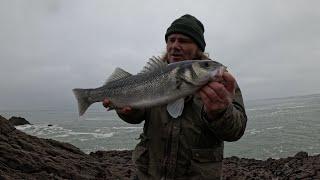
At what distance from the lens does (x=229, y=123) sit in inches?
181

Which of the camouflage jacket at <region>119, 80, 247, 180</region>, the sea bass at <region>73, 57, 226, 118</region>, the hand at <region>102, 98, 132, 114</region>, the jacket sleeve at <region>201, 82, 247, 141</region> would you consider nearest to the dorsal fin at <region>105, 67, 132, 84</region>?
the sea bass at <region>73, 57, 226, 118</region>

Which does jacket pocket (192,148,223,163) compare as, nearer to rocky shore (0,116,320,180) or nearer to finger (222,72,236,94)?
finger (222,72,236,94)

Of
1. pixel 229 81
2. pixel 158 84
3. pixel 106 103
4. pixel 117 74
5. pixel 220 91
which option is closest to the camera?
pixel 220 91

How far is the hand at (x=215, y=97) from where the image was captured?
4.54m

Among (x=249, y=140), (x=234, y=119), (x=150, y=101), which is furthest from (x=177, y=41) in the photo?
(x=249, y=140)

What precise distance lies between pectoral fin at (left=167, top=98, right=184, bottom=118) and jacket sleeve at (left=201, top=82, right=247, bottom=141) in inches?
9.9

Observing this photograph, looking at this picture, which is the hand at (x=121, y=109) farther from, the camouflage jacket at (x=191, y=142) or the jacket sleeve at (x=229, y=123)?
the jacket sleeve at (x=229, y=123)

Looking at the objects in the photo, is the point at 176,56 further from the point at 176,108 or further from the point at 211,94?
the point at 211,94

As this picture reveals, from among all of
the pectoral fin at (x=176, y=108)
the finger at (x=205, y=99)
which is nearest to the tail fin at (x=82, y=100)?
the pectoral fin at (x=176, y=108)

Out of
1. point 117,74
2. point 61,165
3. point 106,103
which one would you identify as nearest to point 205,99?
point 106,103

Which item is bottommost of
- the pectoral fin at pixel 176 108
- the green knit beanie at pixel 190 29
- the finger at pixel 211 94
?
the pectoral fin at pixel 176 108

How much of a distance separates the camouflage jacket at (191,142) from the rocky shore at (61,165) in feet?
21.9

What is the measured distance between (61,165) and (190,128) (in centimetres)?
1079

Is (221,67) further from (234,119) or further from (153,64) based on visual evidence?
(153,64)
